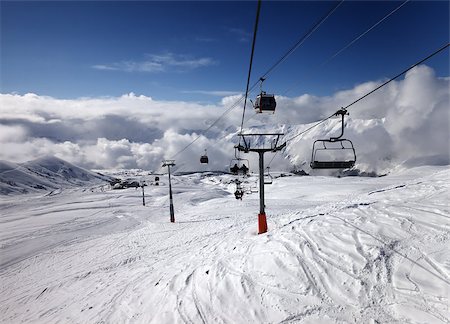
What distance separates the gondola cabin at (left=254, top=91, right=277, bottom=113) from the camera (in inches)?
664

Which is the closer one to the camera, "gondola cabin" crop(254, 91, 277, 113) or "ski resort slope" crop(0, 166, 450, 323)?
"ski resort slope" crop(0, 166, 450, 323)

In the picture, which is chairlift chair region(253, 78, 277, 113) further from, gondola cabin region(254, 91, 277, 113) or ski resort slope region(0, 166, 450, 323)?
ski resort slope region(0, 166, 450, 323)

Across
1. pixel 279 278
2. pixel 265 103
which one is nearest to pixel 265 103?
pixel 265 103

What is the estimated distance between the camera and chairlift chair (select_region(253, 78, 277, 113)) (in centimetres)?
1686

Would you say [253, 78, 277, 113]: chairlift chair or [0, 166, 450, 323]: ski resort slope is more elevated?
[253, 78, 277, 113]: chairlift chair

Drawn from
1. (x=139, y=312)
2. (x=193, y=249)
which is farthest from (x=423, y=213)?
(x=139, y=312)

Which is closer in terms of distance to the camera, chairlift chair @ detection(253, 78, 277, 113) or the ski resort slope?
the ski resort slope

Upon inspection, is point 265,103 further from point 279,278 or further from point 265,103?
point 279,278

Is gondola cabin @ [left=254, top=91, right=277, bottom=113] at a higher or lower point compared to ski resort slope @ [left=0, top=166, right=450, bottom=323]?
higher

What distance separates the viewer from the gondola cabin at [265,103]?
664 inches

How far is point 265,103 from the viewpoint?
1712 centimetres

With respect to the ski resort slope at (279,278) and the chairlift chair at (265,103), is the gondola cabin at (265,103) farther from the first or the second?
the ski resort slope at (279,278)

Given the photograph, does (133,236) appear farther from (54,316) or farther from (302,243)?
(302,243)

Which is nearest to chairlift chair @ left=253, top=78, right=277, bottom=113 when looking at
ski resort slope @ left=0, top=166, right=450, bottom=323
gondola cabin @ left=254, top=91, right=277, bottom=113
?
gondola cabin @ left=254, top=91, right=277, bottom=113
